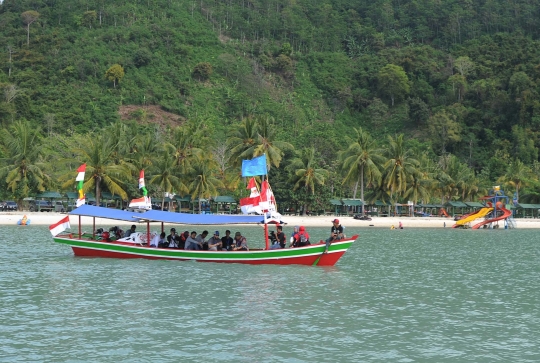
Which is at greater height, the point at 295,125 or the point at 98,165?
the point at 295,125

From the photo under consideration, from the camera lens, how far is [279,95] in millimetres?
146125

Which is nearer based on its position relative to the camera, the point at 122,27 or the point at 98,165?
the point at 98,165

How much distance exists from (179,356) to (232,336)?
2.67m

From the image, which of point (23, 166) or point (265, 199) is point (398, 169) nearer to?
point (23, 166)

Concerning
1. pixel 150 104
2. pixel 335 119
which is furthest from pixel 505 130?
pixel 150 104

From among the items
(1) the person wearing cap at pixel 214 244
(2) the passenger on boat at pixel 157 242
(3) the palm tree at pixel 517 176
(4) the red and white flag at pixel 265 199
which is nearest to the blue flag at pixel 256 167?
(4) the red and white flag at pixel 265 199

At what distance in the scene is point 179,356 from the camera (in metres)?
18.6

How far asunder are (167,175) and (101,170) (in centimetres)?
819

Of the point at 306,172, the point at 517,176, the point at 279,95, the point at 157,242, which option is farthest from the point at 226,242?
the point at 279,95

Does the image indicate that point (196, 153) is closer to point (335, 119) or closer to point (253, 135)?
point (253, 135)

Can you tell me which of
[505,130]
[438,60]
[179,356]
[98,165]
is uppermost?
[438,60]

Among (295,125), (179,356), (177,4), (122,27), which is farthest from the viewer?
(177,4)

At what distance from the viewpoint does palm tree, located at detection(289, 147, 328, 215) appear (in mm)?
82688

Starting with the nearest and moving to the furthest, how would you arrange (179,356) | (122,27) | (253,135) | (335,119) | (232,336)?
(179,356), (232,336), (253,135), (335,119), (122,27)
